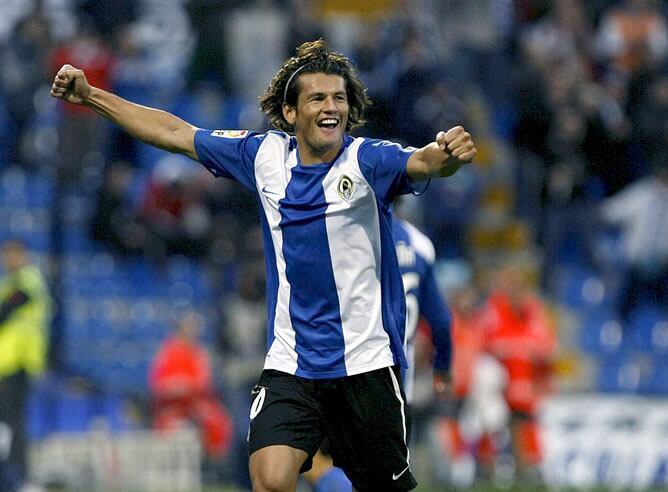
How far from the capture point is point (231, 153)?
6691 millimetres

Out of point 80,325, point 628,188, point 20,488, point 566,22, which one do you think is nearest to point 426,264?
point 20,488

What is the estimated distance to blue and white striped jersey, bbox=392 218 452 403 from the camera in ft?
27.6

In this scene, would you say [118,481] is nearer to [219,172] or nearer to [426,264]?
[426,264]

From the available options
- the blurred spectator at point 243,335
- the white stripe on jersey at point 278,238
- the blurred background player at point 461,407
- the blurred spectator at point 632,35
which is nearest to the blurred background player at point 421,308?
the white stripe on jersey at point 278,238

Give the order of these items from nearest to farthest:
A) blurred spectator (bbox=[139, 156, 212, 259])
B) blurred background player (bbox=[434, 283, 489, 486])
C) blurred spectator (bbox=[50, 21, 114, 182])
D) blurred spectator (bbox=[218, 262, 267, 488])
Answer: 1. blurred spectator (bbox=[218, 262, 267, 488])
2. blurred background player (bbox=[434, 283, 489, 486])
3. blurred spectator (bbox=[139, 156, 212, 259])
4. blurred spectator (bbox=[50, 21, 114, 182])

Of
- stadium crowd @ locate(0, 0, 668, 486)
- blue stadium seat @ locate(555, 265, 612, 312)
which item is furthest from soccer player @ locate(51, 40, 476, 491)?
blue stadium seat @ locate(555, 265, 612, 312)

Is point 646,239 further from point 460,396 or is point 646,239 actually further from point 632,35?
point 460,396

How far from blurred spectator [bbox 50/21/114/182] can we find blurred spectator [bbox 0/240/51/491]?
2.47m

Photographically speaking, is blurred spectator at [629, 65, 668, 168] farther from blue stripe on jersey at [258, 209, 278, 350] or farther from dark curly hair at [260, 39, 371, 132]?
blue stripe on jersey at [258, 209, 278, 350]

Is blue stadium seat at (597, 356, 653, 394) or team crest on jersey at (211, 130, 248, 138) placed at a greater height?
team crest on jersey at (211, 130, 248, 138)

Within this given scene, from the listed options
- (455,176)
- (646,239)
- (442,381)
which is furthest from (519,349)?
(442,381)

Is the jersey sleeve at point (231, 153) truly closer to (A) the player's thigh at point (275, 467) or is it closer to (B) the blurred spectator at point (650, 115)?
(A) the player's thigh at point (275, 467)

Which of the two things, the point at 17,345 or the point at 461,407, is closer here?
the point at 17,345

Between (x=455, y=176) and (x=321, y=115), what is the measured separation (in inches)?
394
